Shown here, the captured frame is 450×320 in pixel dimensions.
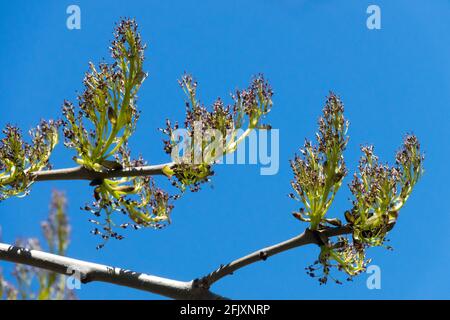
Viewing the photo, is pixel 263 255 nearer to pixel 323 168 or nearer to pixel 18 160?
pixel 323 168

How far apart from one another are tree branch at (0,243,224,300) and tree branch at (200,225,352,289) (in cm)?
15

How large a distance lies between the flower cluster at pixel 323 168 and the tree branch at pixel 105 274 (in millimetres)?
1756

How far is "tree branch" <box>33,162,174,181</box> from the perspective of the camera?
888cm

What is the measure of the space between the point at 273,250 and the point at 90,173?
3041 millimetres

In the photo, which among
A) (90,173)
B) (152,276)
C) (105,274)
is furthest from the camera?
(90,173)

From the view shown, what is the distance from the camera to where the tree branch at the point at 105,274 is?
6953mm

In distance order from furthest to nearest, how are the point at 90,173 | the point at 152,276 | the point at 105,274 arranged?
the point at 90,173 < the point at 105,274 < the point at 152,276

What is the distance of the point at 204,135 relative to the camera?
29.2 ft

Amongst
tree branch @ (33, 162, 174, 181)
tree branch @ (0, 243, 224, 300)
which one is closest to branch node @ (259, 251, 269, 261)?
tree branch @ (0, 243, 224, 300)

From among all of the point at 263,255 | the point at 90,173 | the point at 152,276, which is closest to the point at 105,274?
the point at 152,276

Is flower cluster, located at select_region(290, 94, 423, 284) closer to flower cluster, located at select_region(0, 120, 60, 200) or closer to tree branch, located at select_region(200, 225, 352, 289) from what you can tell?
tree branch, located at select_region(200, 225, 352, 289)

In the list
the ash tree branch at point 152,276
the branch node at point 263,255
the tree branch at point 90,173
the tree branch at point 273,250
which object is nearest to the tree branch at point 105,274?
the ash tree branch at point 152,276

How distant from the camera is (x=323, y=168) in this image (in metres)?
8.20
